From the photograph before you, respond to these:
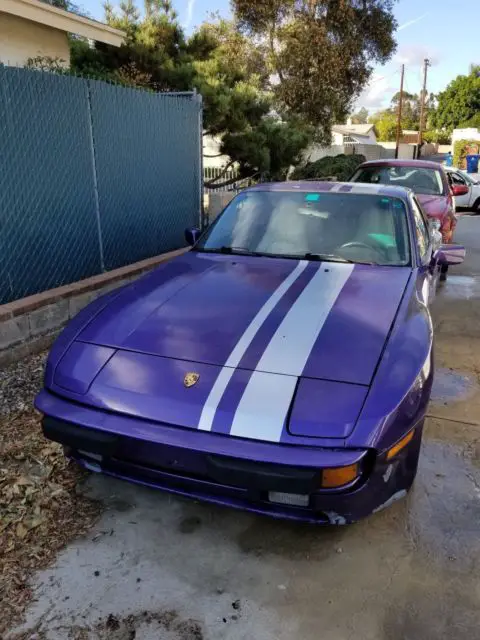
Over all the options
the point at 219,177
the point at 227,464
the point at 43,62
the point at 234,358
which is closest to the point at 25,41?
the point at 43,62

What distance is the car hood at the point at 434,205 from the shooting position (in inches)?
316

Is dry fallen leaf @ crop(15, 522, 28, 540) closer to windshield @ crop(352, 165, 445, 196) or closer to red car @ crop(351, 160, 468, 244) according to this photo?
red car @ crop(351, 160, 468, 244)

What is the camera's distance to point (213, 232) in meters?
4.02

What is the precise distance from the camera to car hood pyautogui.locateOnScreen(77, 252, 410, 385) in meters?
2.37

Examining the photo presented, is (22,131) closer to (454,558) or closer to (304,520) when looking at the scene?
(304,520)

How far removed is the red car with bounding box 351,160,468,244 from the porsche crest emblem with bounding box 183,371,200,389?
6.59 m

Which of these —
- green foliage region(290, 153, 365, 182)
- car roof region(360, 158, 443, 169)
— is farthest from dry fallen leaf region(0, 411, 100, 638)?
green foliage region(290, 153, 365, 182)

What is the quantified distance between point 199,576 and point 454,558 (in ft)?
3.77

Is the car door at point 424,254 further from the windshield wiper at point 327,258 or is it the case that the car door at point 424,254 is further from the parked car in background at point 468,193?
the parked car in background at point 468,193

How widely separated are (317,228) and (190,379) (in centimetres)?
191

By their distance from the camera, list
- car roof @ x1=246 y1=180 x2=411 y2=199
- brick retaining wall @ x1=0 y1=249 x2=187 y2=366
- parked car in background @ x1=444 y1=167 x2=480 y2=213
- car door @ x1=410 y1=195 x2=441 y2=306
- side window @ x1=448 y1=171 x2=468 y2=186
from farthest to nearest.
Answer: parked car in background @ x1=444 y1=167 x2=480 y2=213, side window @ x1=448 y1=171 x2=468 y2=186, brick retaining wall @ x1=0 y1=249 x2=187 y2=366, car roof @ x1=246 y1=180 x2=411 y2=199, car door @ x1=410 y1=195 x2=441 y2=306

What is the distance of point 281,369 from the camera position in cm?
230

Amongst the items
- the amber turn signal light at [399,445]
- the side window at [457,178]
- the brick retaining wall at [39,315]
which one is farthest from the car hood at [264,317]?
the side window at [457,178]

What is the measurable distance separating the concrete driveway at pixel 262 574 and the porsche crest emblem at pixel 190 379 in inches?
30.9
